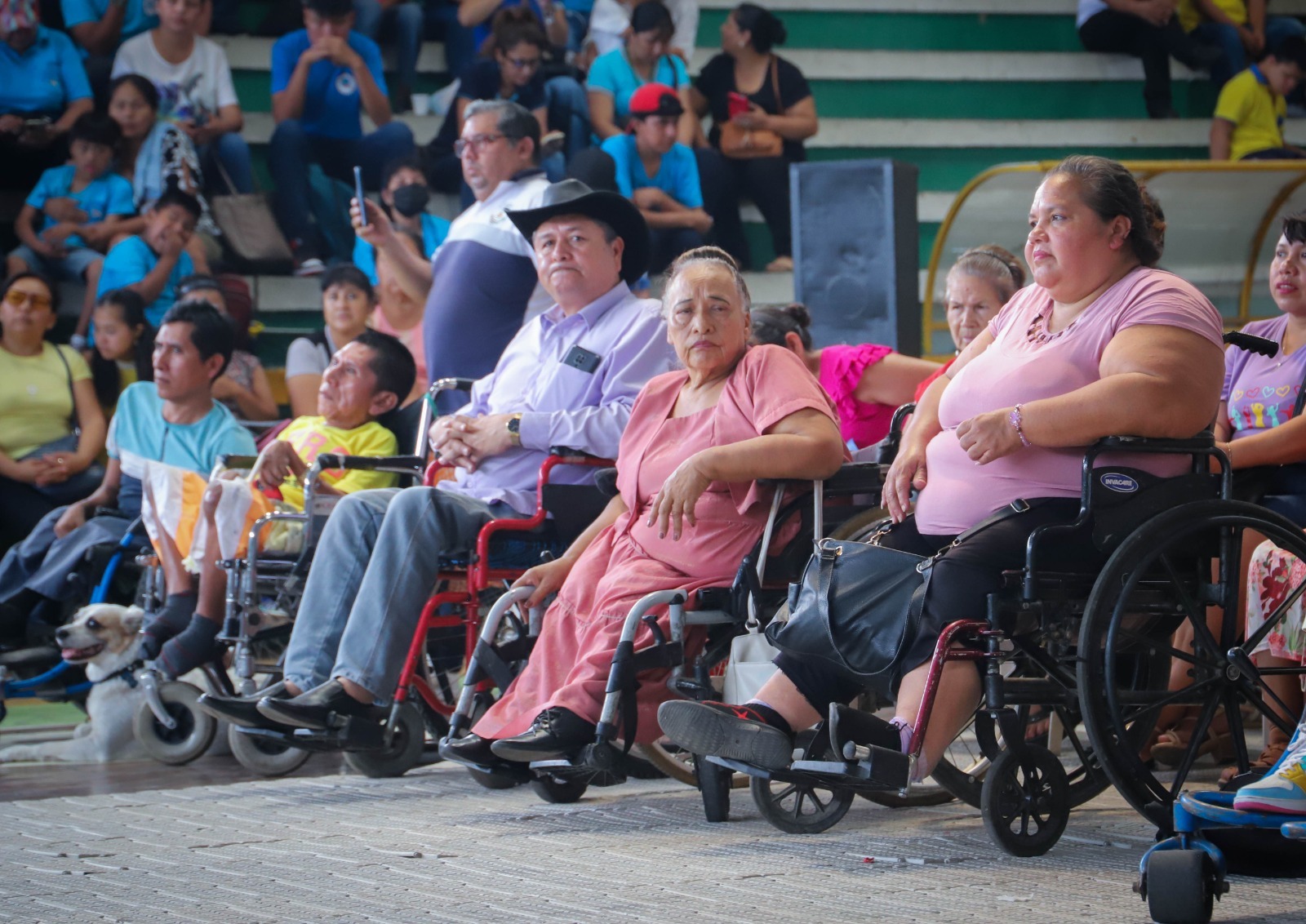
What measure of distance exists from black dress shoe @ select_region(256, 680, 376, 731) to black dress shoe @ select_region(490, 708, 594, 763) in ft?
1.77

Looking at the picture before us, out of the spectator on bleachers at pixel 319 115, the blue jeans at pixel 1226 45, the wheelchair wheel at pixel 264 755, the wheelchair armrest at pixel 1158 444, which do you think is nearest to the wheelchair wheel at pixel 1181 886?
the wheelchair armrest at pixel 1158 444

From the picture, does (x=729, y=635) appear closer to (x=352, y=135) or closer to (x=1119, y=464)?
(x=1119, y=464)

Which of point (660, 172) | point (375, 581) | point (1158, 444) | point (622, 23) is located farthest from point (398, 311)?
point (1158, 444)

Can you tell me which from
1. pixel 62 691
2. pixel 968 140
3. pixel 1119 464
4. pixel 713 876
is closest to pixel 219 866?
pixel 713 876

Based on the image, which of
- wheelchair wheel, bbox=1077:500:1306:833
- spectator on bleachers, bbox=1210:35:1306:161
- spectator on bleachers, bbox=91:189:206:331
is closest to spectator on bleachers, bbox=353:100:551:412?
spectator on bleachers, bbox=91:189:206:331

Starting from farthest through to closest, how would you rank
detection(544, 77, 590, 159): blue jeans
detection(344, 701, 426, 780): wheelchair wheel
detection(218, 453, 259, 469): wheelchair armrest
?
detection(544, 77, 590, 159): blue jeans < detection(218, 453, 259, 469): wheelchair armrest < detection(344, 701, 426, 780): wheelchair wheel

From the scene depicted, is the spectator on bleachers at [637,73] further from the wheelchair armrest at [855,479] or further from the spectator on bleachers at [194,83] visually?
the wheelchair armrest at [855,479]

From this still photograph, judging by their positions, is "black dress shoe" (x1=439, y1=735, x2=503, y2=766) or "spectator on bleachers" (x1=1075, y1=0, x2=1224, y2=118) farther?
"spectator on bleachers" (x1=1075, y1=0, x2=1224, y2=118)

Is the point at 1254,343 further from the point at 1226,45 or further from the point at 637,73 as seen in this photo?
the point at 1226,45

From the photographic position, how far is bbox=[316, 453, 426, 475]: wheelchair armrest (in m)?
3.56

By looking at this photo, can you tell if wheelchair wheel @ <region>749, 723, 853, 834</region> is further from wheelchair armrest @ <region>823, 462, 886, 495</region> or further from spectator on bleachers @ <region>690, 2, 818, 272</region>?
spectator on bleachers @ <region>690, 2, 818, 272</region>

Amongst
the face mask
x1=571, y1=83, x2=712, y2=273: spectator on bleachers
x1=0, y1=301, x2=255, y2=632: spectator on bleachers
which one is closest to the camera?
x1=0, y1=301, x2=255, y2=632: spectator on bleachers

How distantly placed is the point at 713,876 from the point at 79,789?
1.91 meters

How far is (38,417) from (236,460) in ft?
4.54
